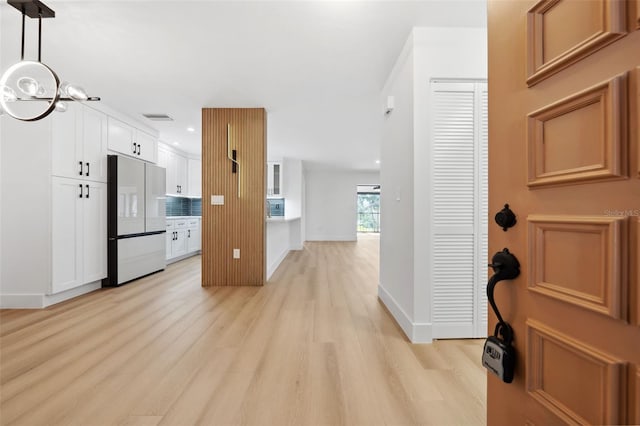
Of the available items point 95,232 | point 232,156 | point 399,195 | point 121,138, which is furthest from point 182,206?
point 399,195

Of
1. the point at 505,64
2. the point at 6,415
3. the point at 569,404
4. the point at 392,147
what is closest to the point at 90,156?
the point at 6,415

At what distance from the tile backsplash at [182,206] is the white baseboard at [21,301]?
3.29 meters

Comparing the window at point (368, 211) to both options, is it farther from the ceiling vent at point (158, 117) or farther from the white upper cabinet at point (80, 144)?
the white upper cabinet at point (80, 144)

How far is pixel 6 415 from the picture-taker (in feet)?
4.96

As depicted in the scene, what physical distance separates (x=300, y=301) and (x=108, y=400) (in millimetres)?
2021

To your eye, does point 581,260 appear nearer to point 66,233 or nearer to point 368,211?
point 66,233

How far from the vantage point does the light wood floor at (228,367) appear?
1531 millimetres

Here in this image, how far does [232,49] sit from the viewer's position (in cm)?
265

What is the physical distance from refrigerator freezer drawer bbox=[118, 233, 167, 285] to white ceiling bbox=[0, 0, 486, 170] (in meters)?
1.88

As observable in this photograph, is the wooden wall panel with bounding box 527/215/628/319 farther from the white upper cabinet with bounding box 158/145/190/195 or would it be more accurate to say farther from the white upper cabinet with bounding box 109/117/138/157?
the white upper cabinet with bounding box 158/145/190/195

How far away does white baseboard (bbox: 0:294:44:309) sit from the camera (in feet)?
10.5

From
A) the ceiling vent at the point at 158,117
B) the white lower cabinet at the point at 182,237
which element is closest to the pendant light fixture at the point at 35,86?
the ceiling vent at the point at 158,117

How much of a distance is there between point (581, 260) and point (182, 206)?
7.51 meters

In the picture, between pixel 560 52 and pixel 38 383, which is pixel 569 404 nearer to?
pixel 560 52
